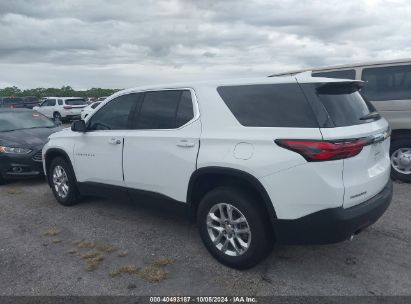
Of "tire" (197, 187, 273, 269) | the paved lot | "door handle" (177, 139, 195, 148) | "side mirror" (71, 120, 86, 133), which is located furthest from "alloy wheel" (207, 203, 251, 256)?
"side mirror" (71, 120, 86, 133)

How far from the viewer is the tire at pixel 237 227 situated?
11.4ft

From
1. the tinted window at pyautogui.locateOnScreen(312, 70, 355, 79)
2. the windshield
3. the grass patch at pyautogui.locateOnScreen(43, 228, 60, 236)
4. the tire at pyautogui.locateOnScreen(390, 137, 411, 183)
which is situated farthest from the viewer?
the windshield

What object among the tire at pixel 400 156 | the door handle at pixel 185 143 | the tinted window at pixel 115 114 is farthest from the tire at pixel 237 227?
the tire at pixel 400 156

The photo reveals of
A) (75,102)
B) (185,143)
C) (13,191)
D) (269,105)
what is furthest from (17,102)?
(269,105)

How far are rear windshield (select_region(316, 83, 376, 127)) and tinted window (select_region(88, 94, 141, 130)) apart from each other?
2.25 meters

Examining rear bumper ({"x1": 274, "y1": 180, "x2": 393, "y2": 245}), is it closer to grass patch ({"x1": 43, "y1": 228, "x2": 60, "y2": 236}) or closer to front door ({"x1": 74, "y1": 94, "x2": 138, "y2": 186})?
front door ({"x1": 74, "y1": 94, "x2": 138, "y2": 186})

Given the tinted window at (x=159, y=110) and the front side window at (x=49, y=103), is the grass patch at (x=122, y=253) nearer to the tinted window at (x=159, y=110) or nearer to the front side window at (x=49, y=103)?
the tinted window at (x=159, y=110)

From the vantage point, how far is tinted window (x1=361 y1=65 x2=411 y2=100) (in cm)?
628

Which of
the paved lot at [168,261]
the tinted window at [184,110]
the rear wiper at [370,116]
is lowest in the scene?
the paved lot at [168,261]

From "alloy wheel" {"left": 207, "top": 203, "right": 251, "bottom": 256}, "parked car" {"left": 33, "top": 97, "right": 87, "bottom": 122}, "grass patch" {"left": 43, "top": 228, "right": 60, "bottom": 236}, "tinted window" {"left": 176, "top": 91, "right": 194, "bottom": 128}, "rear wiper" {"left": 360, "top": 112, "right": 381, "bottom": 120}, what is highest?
"tinted window" {"left": 176, "top": 91, "right": 194, "bottom": 128}

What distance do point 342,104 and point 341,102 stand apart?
21mm

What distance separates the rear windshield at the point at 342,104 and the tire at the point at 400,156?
318 centimetres

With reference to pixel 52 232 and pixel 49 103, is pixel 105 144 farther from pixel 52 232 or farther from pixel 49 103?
pixel 49 103

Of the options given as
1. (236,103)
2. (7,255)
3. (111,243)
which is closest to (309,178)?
(236,103)
